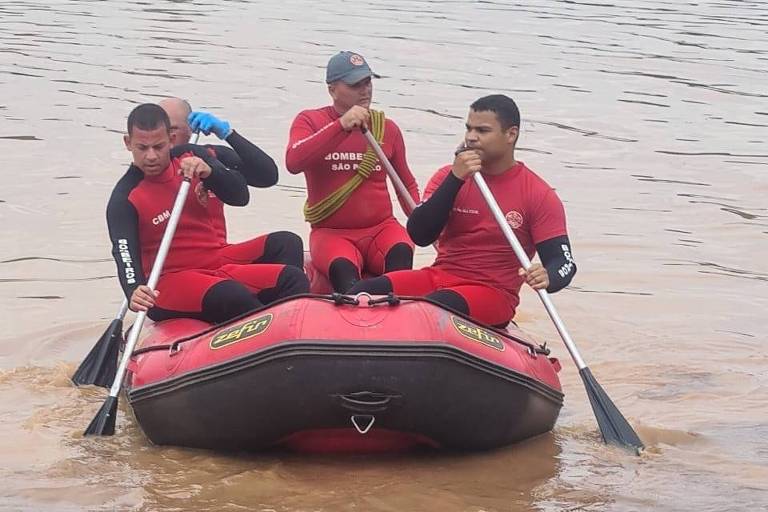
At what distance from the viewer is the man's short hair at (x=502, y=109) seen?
18.8ft

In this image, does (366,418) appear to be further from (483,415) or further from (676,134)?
(676,134)

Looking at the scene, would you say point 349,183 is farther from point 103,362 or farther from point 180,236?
point 103,362

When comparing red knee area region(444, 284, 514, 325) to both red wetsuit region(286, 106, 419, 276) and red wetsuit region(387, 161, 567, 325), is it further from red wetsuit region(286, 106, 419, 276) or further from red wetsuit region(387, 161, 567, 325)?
red wetsuit region(286, 106, 419, 276)

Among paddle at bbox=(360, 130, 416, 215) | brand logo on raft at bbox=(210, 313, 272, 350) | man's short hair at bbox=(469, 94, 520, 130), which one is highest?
man's short hair at bbox=(469, 94, 520, 130)

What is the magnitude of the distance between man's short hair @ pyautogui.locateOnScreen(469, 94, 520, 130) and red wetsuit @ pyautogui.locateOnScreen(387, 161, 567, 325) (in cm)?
21

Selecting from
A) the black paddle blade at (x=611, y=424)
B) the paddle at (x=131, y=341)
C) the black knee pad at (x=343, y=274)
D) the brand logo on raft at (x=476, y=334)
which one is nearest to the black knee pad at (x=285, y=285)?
the black knee pad at (x=343, y=274)

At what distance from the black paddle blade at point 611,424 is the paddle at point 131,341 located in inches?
75.7

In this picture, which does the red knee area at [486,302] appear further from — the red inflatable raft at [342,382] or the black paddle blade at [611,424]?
the black paddle blade at [611,424]

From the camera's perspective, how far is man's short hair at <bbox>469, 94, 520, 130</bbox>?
226 inches

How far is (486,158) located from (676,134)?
28.1ft

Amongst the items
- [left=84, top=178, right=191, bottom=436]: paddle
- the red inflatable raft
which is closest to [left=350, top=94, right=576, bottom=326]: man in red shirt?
the red inflatable raft

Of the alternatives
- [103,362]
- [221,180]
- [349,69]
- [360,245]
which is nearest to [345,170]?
[360,245]

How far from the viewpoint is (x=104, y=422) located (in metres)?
5.52

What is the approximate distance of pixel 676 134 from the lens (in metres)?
13.9
